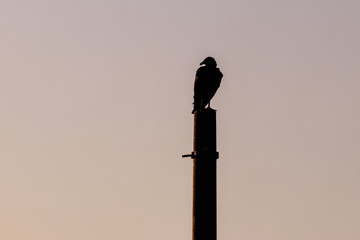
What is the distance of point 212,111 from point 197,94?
51.0 inches

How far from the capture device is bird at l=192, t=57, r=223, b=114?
10062 millimetres

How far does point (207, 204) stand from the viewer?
8375mm

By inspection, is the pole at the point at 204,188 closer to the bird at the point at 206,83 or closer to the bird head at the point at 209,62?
the bird at the point at 206,83

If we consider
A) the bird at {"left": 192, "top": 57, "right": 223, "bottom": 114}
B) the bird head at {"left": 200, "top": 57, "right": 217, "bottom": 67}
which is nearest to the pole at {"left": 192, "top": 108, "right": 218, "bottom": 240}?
the bird at {"left": 192, "top": 57, "right": 223, "bottom": 114}

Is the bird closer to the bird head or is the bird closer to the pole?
the bird head

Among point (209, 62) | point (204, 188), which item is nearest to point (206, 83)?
point (209, 62)

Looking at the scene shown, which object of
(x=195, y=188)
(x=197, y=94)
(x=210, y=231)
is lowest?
(x=210, y=231)

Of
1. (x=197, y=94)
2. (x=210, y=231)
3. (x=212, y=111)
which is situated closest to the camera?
(x=210, y=231)

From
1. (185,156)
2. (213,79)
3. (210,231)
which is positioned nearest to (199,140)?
(185,156)

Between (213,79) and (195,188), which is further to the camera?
(213,79)

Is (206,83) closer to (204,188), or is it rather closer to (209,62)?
(209,62)

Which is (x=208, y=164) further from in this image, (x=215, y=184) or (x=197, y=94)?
(x=197, y=94)

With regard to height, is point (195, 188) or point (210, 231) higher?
point (195, 188)

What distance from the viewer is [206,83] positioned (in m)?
10.2
